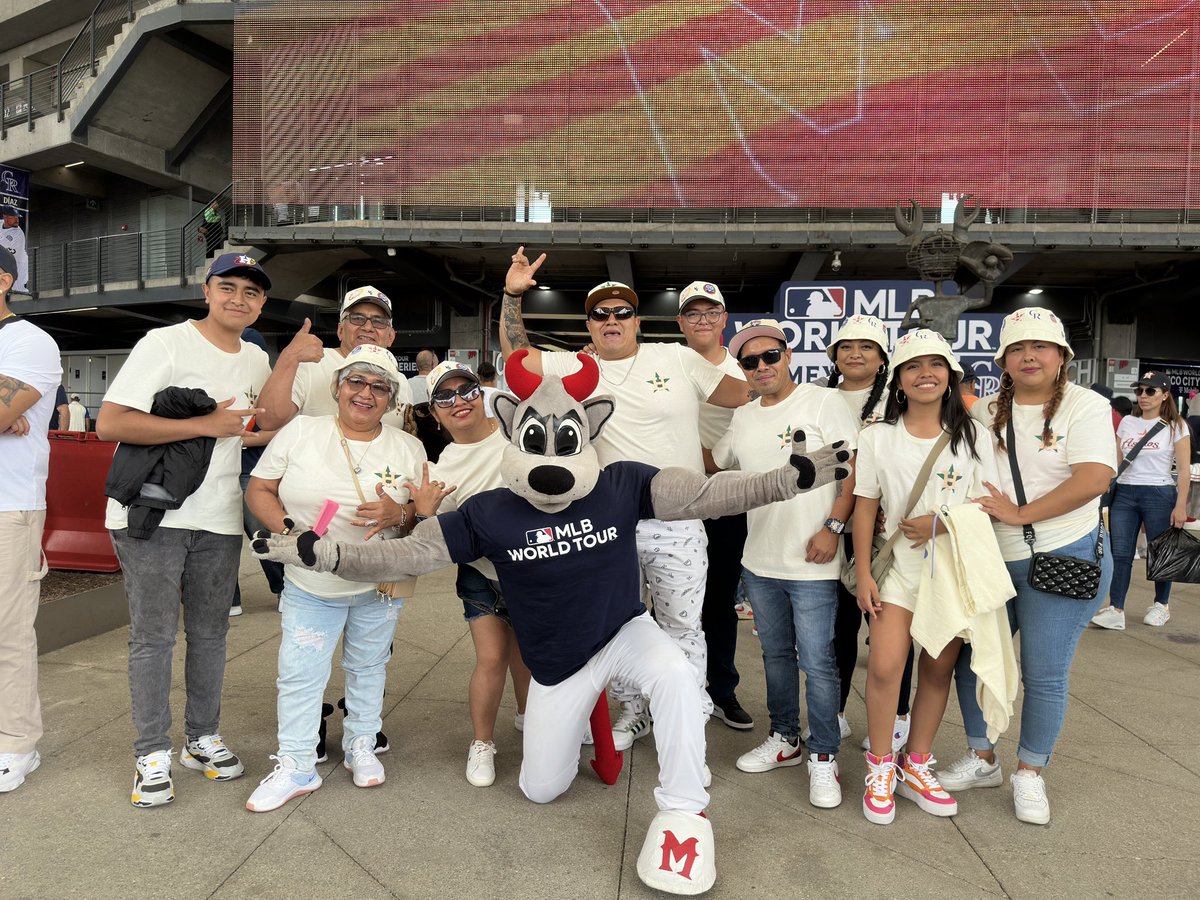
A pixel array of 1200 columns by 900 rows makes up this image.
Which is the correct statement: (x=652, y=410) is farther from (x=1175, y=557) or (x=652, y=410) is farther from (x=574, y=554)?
(x=1175, y=557)

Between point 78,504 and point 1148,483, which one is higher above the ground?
point 1148,483

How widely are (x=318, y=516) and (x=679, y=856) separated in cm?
180

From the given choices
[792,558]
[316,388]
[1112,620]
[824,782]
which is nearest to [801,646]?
[792,558]

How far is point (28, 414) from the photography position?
2984mm

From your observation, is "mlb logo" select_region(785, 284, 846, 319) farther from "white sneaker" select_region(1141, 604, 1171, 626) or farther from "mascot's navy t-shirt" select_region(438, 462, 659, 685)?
"mascot's navy t-shirt" select_region(438, 462, 659, 685)

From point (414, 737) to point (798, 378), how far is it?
564 centimetres

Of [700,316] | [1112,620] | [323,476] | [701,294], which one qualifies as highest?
[701,294]

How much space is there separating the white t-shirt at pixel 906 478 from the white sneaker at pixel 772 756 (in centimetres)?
89

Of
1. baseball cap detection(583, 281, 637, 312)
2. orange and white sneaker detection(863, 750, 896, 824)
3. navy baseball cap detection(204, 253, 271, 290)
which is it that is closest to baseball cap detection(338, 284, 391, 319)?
navy baseball cap detection(204, 253, 271, 290)

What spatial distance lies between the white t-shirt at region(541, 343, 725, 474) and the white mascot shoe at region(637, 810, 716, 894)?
139 cm

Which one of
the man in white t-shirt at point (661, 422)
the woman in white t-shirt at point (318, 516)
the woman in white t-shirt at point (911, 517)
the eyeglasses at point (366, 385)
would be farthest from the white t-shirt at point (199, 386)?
the woman in white t-shirt at point (911, 517)

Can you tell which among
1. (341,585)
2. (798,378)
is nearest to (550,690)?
(341,585)

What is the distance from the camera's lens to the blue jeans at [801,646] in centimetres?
304

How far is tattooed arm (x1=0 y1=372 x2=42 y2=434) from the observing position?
2797 millimetres
